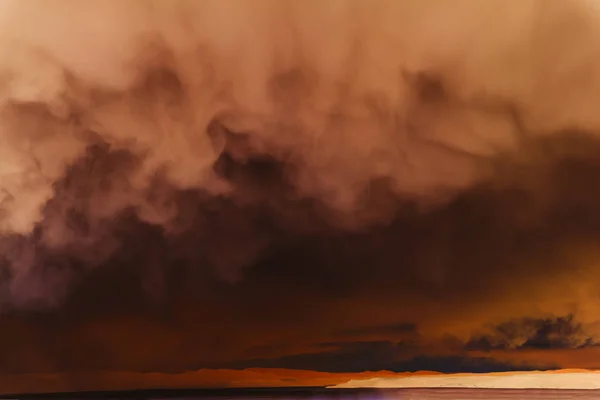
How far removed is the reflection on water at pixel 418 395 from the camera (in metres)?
1.85

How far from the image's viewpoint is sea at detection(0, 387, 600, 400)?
1.85 m

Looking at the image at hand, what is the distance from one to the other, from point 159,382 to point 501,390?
1.39 m

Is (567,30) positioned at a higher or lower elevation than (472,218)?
higher

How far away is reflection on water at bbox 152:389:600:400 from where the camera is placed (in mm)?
1851

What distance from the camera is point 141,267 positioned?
1.99 meters

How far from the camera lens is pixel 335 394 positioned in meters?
1.90

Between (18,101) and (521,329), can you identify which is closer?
(521,329)

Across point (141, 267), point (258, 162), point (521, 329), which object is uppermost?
point (258, 162)

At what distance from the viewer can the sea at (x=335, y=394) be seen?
6.08 ft

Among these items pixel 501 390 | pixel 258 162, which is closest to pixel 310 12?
pixel 258 162

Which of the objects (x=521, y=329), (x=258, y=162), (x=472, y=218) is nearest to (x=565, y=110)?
(x=472, y=218)

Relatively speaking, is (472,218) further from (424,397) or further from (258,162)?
(258,162)

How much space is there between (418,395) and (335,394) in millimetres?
332

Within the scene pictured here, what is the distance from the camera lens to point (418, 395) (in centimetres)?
188
